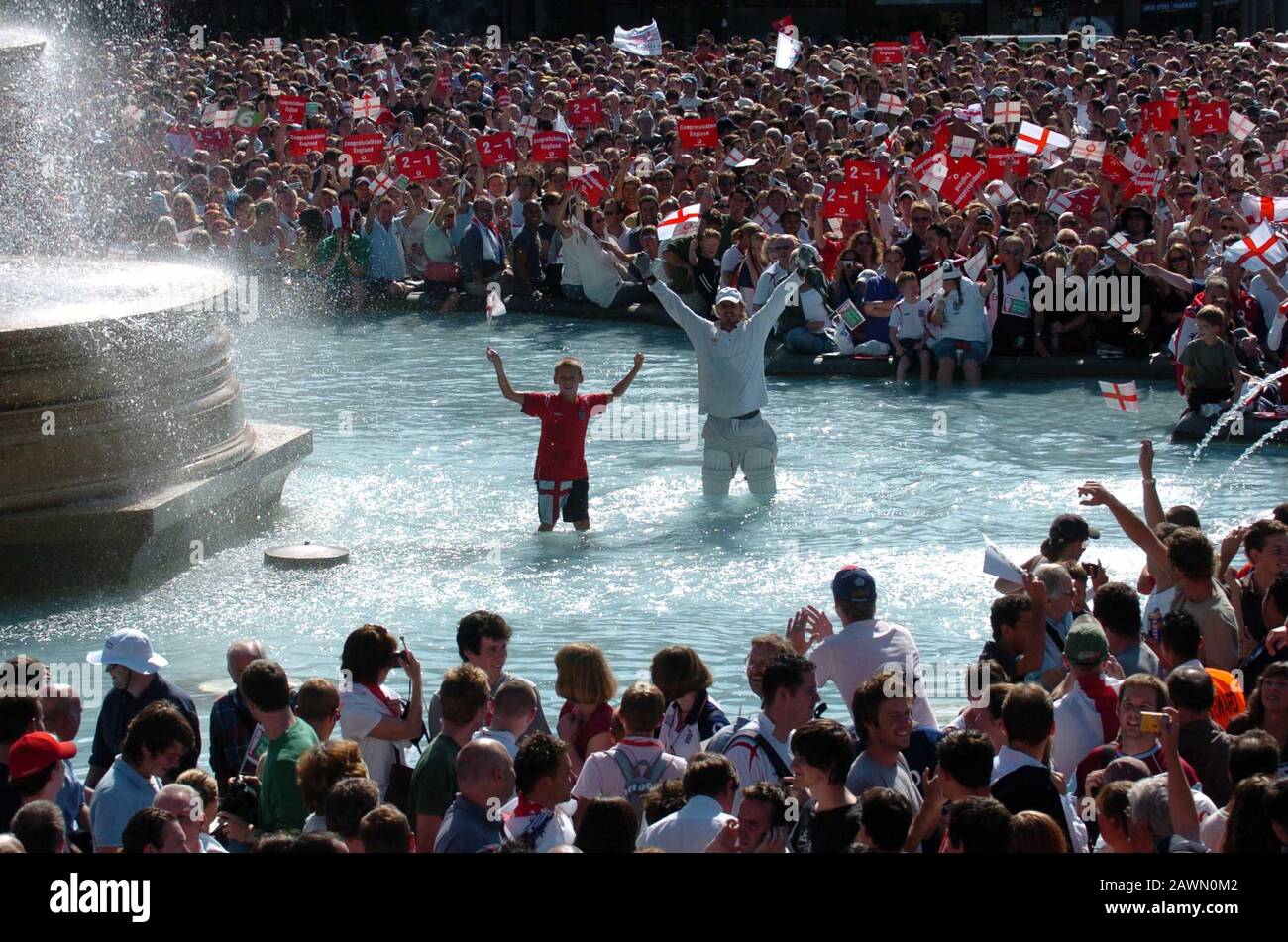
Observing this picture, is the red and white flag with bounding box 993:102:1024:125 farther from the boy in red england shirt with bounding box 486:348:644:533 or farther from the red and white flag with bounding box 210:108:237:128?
the boy in red england shirt with bounding box 486:348:644:533

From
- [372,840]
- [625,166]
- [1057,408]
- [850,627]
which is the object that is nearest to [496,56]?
[625,166]

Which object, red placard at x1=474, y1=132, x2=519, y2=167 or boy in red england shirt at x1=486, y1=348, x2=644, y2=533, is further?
red placard at x1=474, y1=132, x2=519, y2=167

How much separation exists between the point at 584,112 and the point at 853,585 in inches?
789

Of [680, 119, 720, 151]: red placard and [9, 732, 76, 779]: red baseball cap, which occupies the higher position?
[680, 119, 720, 151]: red placard

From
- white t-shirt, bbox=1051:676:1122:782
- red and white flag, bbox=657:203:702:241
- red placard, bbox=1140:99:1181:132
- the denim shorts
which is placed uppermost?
red placard, bbox=1140:99:1181:132

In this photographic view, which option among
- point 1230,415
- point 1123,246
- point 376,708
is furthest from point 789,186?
point 376,708

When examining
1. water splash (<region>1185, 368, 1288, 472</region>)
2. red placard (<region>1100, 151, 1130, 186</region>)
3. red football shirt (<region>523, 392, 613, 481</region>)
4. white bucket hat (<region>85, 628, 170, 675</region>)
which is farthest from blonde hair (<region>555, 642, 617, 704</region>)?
red placard (<region>1100, 151, 1130, 186</region>)

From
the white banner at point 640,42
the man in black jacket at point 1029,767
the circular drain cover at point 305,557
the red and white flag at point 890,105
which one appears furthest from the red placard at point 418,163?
the man in black jacket at point 1029,767

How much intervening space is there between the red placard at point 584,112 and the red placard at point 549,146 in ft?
12.4

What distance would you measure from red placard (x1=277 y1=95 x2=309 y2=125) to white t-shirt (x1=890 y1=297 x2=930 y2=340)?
40.1ft

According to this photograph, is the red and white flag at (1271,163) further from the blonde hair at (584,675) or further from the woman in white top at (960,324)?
the blonde hair at (584,675)

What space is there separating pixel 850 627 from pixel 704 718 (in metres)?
0.88

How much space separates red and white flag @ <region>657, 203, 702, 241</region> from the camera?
19111mm

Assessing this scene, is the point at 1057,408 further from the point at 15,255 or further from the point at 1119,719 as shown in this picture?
the point at 1119,719
